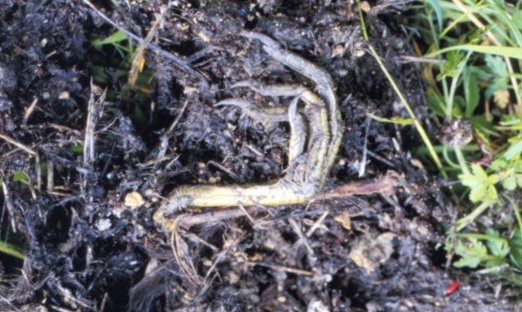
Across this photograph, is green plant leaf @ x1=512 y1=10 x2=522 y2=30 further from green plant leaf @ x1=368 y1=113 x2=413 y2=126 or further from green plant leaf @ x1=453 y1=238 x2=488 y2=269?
green plant leaf @ x1=453 y1=238 x2=488 y2=269

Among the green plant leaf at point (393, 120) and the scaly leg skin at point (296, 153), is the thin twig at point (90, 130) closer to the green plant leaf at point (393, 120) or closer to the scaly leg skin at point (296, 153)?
the scaly leg skin at point (296, 153)

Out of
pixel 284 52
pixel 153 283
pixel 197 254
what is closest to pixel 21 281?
pixel 153 283

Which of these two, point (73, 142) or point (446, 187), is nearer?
point (73, 142)

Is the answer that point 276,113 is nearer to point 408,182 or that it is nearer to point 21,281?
point 408,182

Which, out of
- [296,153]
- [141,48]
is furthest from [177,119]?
[296,153]

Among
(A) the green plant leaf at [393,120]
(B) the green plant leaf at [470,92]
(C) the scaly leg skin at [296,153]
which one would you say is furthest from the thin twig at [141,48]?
(B) the green plant leaf at [470,92]

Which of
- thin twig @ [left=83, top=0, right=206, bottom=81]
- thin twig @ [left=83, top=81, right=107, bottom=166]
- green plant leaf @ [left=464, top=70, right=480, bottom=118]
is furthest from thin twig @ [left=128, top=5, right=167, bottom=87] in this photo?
green plant leaf @ [left=464, top=70, right=480, bottom=118]
